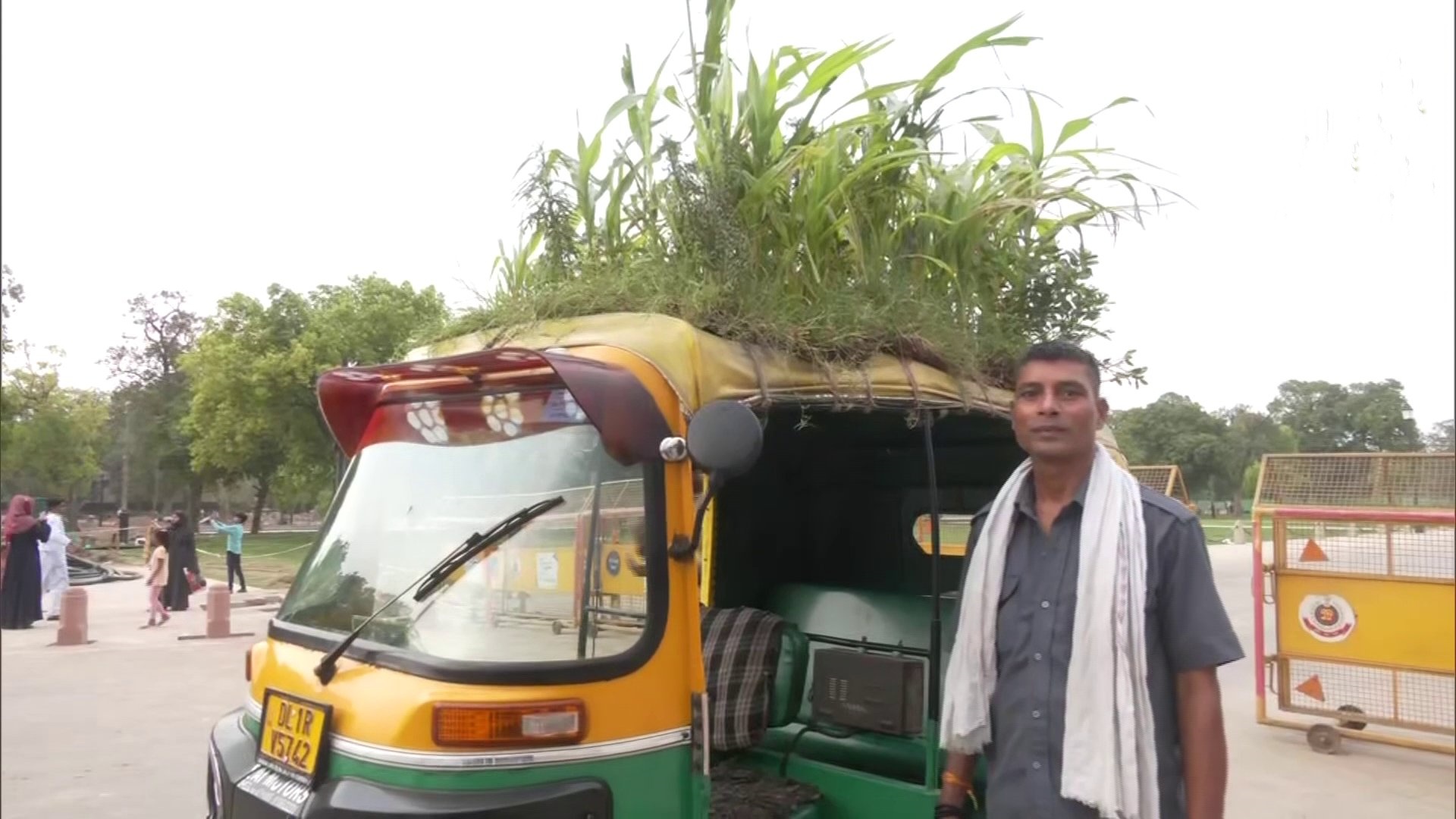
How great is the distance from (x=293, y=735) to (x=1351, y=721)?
7.68 m

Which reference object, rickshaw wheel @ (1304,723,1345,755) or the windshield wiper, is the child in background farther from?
rickshaw wheel @ (1304,723,1345,755)

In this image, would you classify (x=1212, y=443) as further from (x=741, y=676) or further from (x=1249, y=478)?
(x=741, y=676)

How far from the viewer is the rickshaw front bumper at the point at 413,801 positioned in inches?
96.3

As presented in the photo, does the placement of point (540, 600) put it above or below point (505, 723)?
above

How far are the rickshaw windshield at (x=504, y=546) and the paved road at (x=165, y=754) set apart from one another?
3713 mm

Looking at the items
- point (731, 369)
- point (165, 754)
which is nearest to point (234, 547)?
point (165, 754)

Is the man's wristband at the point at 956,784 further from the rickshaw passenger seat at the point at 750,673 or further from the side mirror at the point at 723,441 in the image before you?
the rickshaw passenger seat at the point at 750,673

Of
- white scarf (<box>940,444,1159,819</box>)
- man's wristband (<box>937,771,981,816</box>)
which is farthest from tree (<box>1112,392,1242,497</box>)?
white scarf (<box>940,444,1159,819</box>)

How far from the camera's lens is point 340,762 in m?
2.62

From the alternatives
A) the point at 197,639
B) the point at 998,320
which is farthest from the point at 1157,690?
the point at 197,639

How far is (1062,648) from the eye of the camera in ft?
7.48

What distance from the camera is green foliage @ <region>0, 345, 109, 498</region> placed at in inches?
589

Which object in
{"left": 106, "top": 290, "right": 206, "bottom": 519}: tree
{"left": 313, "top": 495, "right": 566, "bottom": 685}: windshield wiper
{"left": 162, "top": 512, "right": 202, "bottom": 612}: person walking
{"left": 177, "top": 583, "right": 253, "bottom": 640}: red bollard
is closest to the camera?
{"left": 313, "top": 495, "right": 566, "bottom": 685}: windshield wiper

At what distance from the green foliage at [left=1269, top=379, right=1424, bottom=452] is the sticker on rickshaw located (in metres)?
1.18
